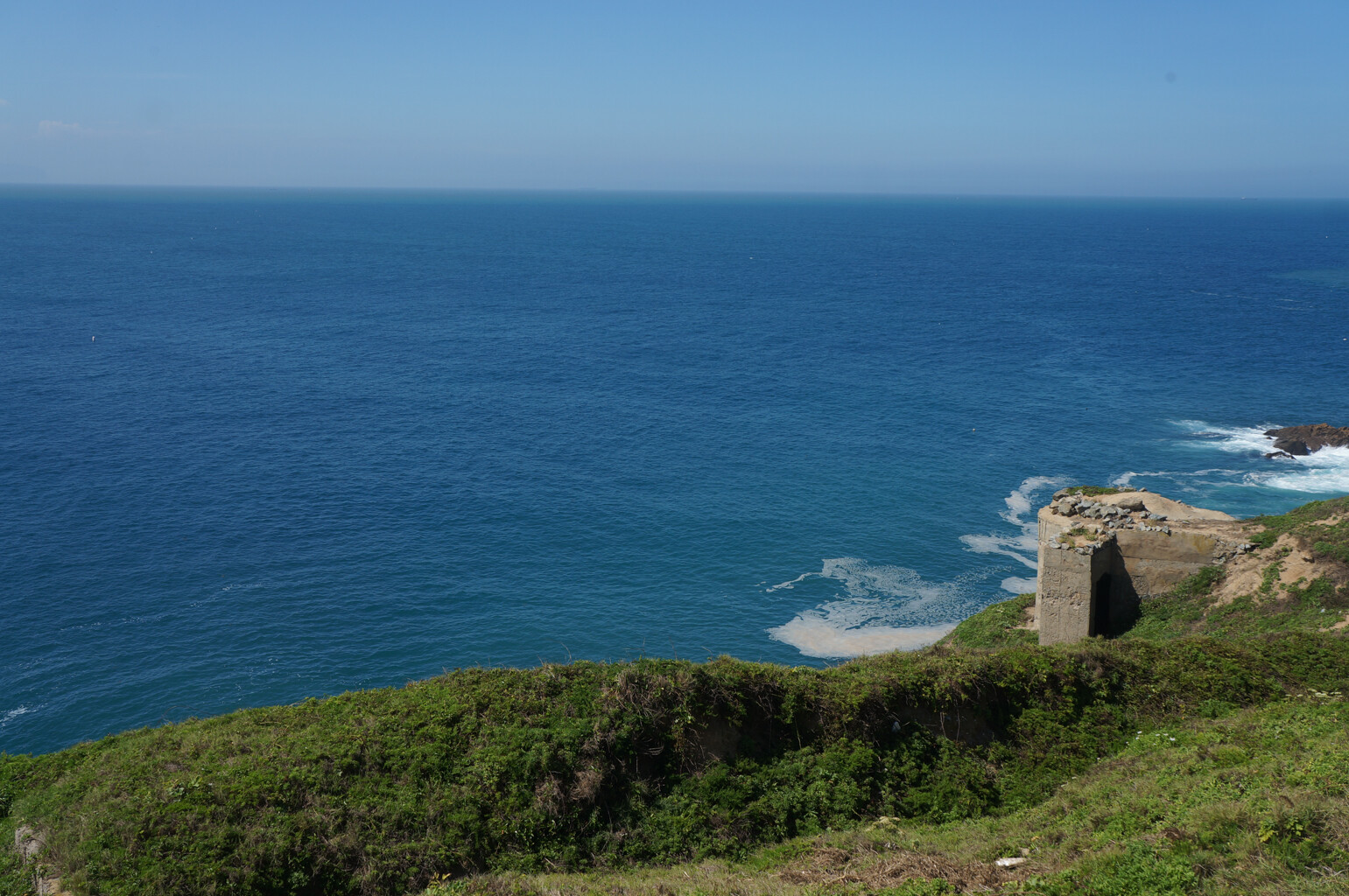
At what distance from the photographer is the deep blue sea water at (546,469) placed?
49.0m

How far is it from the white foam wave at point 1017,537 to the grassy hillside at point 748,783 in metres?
32.6

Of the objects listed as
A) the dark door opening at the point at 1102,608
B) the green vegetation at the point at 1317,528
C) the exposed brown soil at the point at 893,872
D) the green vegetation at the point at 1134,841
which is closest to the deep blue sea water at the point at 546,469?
the dark door opening at the point at 1102,608

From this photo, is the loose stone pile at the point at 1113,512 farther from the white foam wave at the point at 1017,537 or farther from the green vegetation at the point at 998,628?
the white foam wave at the point at 1017,537

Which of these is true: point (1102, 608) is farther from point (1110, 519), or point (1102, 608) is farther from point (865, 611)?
point (865, 611)

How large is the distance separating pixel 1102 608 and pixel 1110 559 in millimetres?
2018

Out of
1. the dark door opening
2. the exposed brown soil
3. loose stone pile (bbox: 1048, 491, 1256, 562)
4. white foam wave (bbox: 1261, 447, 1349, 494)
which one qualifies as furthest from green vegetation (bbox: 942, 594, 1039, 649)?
white foam wave (bbox: 1261, 447, 1349, 494)

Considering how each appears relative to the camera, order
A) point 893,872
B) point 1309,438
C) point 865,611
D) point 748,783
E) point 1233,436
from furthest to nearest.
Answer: point 1233,436
point 1309,438
point 865,611
point 748,783
point 893,872

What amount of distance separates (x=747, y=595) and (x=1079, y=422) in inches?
1710

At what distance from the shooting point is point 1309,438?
74250mm

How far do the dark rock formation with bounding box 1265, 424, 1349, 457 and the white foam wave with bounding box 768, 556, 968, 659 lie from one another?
36.9 m

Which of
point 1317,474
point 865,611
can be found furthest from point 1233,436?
point 865,611

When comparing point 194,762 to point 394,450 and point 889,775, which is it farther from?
point 394,450

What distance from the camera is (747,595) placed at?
54125 millimetres

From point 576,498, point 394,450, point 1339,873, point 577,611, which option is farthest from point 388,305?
point 1339,873
